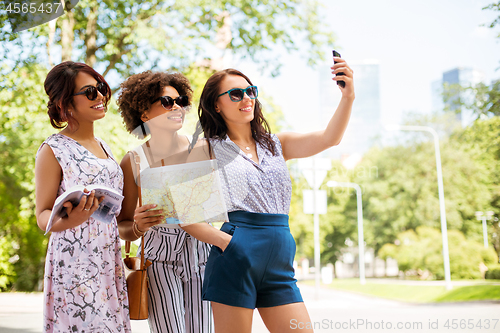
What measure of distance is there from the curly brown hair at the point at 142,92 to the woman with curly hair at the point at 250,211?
1.11 feet

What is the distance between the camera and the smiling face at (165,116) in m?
2.33

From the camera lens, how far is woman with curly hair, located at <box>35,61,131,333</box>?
1963 mm

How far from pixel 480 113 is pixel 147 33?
7.31 meters

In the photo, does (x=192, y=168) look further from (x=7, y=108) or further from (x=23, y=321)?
(x=7, y=108)

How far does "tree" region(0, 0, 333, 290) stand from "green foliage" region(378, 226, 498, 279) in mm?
15407

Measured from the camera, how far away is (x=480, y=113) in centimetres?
1035

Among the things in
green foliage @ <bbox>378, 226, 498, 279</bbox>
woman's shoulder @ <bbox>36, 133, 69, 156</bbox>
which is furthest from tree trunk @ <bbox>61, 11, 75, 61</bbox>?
green foliage @ <bbox>378, 226, 498, 279</bbox>

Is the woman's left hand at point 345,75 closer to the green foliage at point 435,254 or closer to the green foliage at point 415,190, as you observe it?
the green foliage at point 435,254

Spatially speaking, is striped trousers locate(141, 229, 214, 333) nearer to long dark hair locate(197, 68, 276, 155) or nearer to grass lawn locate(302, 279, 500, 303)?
long dark hair locate(197, 68, 276, 155)

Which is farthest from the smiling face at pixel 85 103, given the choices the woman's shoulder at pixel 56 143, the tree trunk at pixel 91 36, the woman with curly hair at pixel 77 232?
the tree trunk at pixel 91 36

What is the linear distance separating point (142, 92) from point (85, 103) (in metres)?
0.32

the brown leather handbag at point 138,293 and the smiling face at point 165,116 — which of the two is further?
the smiling face at point 165,116

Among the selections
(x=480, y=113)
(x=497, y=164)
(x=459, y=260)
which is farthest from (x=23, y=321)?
(x=459, y=260)

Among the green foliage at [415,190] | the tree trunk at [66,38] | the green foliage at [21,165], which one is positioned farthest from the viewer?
the green foliage at [415,190]
